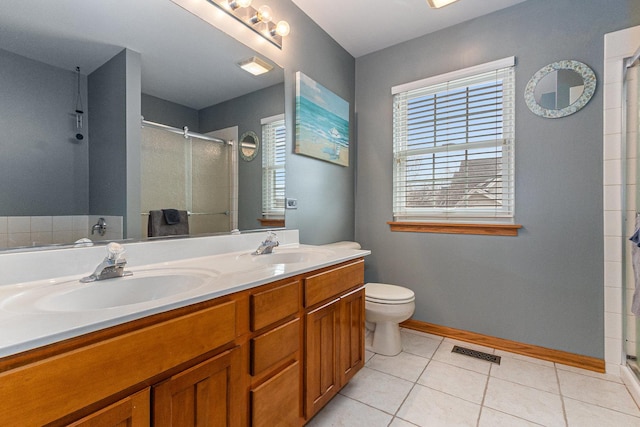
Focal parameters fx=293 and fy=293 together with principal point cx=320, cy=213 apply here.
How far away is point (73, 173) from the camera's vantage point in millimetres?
1079

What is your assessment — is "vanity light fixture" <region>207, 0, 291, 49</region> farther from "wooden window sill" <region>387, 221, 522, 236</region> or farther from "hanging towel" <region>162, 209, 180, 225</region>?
"wooden window sill" <region>387, 221, 522, 236</region>

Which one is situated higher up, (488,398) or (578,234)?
(578,234)

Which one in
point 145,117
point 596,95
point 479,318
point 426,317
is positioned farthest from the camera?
point 426,317

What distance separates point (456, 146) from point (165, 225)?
2.11 m

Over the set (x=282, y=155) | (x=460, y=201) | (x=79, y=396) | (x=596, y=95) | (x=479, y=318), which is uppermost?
(x=596, y=95)

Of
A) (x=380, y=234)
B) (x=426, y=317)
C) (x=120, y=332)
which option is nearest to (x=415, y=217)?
(x=380, y=234)

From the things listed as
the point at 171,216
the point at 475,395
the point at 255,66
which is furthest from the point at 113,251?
the point at 475,395

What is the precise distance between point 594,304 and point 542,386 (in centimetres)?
64

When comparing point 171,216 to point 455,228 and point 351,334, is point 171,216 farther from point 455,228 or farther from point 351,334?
point 455,228

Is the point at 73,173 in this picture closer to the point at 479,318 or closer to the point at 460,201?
the point at 460,201

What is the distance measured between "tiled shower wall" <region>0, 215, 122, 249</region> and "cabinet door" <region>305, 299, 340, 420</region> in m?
0.88

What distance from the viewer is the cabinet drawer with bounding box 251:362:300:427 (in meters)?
1.02

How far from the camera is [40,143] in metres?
1.01

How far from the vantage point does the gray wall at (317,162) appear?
6.72 feet
